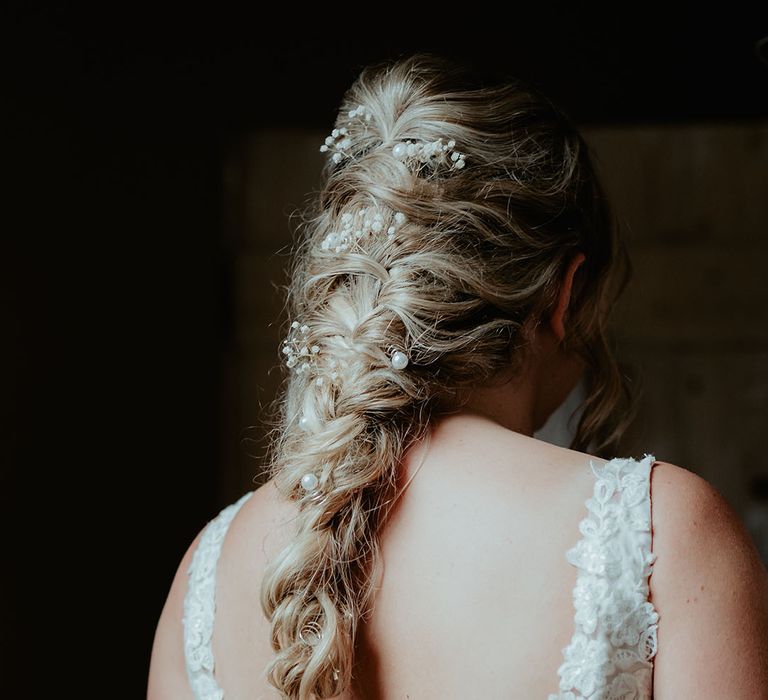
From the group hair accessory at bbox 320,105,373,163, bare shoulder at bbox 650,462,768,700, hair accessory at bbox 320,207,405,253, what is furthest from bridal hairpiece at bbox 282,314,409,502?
bare shoulder at bbox 650,462,768,700

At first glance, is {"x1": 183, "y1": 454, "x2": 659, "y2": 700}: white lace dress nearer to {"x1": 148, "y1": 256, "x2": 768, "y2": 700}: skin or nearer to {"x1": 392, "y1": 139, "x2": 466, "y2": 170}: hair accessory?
{"x1": 148, "y1": 256, "x2": 768, "y2": 700}: skin

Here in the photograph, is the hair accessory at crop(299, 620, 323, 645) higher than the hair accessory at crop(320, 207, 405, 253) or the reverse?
the reverse

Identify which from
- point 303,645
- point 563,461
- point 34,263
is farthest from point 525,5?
point 303,645

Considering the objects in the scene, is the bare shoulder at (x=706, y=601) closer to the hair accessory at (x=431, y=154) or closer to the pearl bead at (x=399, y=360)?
the pearl bead at (x=399, y=360)

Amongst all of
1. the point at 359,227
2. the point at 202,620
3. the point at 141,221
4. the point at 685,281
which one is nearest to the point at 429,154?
the point at 359,227

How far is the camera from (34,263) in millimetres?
1857

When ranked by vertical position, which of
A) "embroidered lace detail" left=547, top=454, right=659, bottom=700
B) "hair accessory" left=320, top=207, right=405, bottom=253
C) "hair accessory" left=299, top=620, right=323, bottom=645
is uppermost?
"hair accessory" left=320, top=207, right=405, bottom=253

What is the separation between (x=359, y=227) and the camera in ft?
3.28

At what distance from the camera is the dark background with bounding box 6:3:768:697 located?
185 cm

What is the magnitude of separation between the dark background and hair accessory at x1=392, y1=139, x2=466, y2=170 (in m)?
1.09

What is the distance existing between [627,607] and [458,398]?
29 centimetres

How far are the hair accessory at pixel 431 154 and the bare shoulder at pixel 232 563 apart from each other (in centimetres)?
42

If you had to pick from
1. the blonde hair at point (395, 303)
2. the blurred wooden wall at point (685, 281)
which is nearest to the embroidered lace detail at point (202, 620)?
the blonde hair at point (395, 303)

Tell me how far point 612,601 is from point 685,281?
1666mm
